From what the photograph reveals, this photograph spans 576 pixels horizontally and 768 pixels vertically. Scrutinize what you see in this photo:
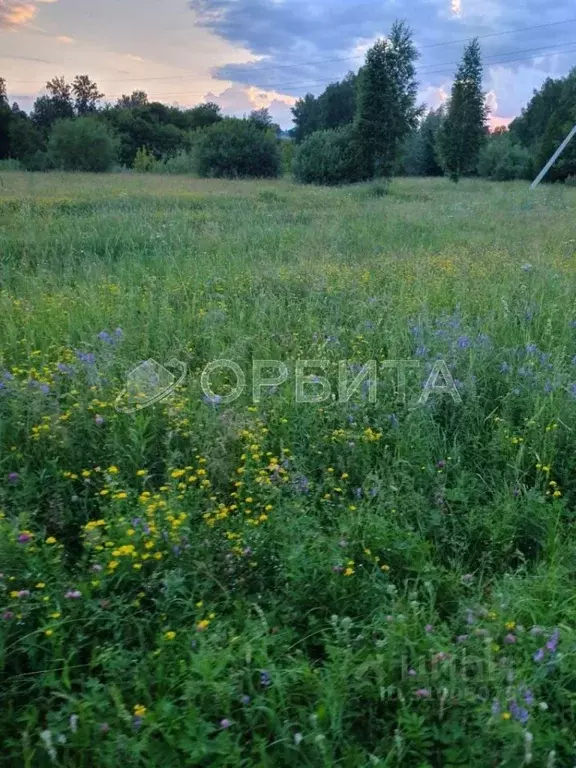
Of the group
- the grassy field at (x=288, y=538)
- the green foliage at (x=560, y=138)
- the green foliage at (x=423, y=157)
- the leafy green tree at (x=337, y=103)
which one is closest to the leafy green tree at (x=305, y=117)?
the leafy green tree at (x=337, y=103)

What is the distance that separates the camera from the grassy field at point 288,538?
1.75 m

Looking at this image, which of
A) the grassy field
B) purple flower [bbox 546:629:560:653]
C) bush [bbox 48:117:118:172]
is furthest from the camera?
bush [bbox 48:117:118:172]

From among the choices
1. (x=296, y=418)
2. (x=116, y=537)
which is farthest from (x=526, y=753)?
(x=296, y=418)

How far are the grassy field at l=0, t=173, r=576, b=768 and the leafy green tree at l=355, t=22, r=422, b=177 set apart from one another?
88.5 feet

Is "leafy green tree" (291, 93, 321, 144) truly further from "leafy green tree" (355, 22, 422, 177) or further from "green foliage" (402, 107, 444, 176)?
"leafy green tree" (355, 22, 422, 177)

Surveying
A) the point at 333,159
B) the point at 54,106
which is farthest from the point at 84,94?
the point at 333,159

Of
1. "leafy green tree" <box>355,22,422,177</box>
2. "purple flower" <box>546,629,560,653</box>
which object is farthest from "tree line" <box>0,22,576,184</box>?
"purple flower" <box>546,629,560,653</box>

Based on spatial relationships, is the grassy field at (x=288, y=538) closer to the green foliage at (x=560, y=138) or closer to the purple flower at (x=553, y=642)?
the purple flower at (x=553, y=642)

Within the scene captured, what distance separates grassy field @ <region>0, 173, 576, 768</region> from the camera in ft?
5.75

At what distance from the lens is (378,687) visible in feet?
6.10

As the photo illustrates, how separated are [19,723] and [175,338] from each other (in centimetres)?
291

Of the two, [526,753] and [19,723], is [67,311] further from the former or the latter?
[526,753]

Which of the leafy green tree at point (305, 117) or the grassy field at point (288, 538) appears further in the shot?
the leafy green tree at point (305, 117)
